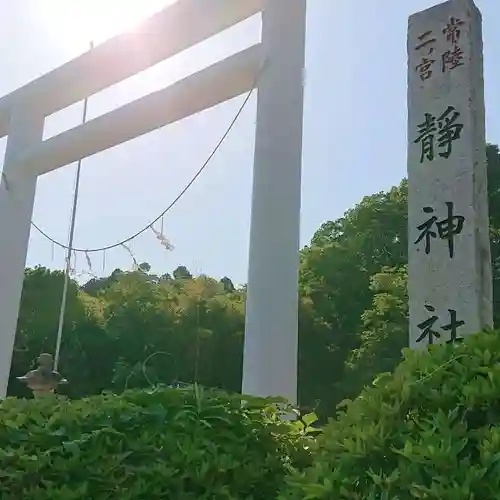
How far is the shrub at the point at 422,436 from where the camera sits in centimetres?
100

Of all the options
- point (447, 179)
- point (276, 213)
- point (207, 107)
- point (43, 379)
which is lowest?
point (43, 379)

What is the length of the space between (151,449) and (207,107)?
3.23 metres

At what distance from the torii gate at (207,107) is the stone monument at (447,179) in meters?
1.01

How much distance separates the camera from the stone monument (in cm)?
257

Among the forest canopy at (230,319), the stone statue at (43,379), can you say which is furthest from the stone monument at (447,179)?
the forest canopy at (230,319)

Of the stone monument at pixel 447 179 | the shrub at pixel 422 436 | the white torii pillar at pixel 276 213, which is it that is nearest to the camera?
the shrub at pixel 422 436

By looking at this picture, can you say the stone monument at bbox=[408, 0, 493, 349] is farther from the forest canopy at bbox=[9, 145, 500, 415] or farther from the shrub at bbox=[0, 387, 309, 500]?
the forest canopy at bbox=[9, 145, 500, 415]

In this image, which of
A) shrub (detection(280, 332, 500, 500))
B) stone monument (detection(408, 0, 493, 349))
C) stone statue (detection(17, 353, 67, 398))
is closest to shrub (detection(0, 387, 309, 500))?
shrub (detection(280, 332, 500, 500))

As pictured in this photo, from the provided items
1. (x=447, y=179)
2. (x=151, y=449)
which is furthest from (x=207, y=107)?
(x=151, y=449)

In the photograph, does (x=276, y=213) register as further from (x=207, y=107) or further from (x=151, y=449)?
(x=151, y=449)

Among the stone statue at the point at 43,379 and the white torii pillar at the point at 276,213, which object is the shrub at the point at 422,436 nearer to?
the white torii pillar at the point at 276,213

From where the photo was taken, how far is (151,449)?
4.99ft

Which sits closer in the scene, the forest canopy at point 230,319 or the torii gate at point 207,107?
the torii gate at point 207,107

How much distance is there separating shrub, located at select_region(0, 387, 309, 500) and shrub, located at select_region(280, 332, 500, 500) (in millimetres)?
263
